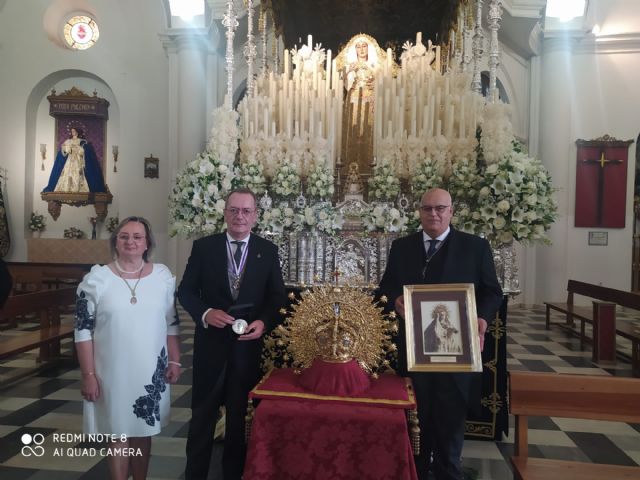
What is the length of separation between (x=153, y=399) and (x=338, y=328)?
1040 millimetres

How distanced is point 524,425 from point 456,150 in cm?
259

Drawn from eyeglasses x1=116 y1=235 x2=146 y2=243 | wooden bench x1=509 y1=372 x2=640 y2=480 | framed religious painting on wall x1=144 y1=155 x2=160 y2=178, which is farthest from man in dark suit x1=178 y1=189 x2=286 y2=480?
framed religious painting on wall x1=144 y1=155 x2=160 y2=178

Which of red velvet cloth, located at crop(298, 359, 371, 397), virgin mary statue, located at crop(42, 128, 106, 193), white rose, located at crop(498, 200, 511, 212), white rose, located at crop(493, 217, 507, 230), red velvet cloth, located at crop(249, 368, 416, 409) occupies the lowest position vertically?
red velvet cloth, located at crop(249, 368, 416, 409)

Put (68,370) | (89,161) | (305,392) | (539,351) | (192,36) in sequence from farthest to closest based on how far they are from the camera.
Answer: (89,161)
(192,36)
(539,351)
(68,370)
(305,392)

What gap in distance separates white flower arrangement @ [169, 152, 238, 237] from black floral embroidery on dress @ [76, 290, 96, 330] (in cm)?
173

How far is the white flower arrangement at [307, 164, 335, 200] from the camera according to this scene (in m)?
4.29

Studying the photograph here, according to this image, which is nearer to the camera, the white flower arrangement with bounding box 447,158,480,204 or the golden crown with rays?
the golden crown with rays

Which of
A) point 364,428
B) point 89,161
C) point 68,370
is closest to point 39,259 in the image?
point 89,161

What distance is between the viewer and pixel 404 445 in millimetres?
2143

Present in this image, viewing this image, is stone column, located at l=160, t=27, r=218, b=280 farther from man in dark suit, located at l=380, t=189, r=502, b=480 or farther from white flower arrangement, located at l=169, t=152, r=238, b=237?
man in dark suit, located at l=380, t=189, r=502, b=480

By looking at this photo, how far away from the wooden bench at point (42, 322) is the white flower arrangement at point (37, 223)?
22.8 feet

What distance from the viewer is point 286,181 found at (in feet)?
14.1

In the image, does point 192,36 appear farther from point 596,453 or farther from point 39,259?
point 596,453

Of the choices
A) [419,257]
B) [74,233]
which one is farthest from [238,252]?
[74,233]
